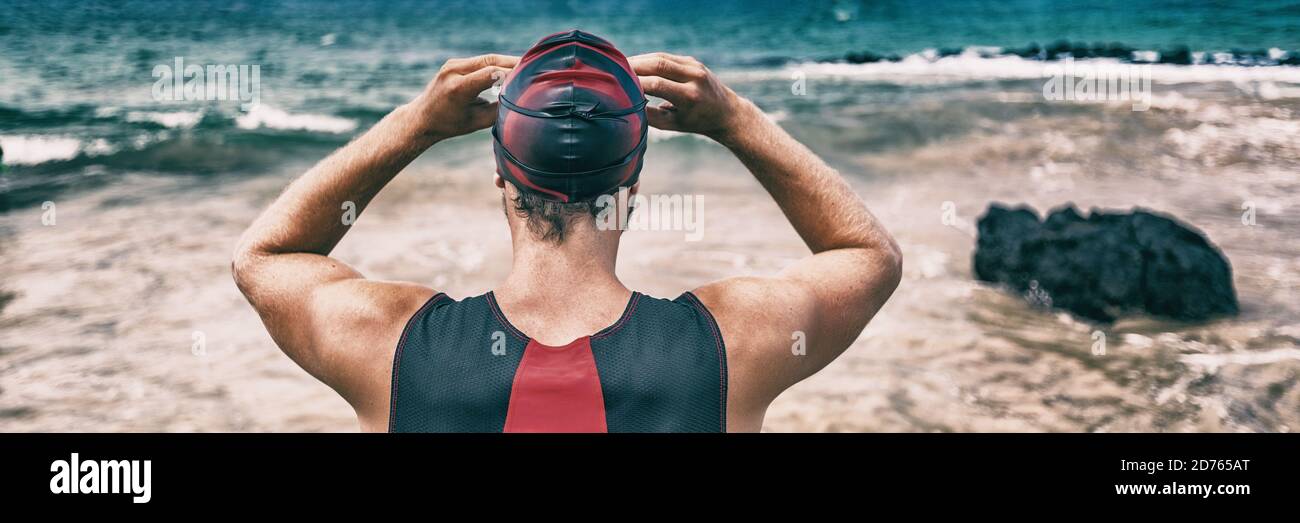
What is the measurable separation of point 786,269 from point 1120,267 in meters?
5.66

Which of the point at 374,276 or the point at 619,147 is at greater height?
the point at 619,147

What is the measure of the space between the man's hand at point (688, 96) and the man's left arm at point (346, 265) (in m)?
0.36

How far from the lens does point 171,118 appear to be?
17.8 metres

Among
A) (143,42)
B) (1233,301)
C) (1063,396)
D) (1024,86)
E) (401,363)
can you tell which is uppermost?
(143,42)

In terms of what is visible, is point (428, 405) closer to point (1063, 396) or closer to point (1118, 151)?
point (1063, 396)

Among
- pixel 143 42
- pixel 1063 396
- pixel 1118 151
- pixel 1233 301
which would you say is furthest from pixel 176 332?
pixel 143 42

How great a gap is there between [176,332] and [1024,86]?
2059cm

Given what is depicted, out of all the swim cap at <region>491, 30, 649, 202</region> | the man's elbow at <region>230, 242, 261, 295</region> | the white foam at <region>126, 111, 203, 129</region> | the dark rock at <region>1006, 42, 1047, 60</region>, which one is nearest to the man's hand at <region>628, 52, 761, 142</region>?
the swim cap at <region>491, 30, 649, 202</region>

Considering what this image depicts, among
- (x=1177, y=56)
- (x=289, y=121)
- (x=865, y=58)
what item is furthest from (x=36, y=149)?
(x=1177, y=56)

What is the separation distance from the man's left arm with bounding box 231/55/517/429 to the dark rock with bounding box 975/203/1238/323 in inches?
243

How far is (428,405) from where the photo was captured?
1.92m

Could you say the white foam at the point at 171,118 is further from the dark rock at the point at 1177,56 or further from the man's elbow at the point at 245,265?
the dark rock at the point at 1177,56

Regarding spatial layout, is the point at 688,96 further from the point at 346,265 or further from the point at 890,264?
the point at 346,265

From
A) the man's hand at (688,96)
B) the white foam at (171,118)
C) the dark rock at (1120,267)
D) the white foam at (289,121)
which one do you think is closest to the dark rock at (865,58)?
the white foam at (289,121)
